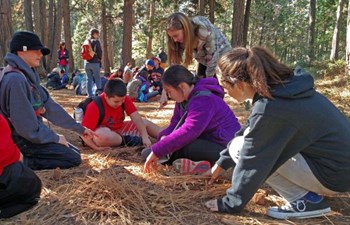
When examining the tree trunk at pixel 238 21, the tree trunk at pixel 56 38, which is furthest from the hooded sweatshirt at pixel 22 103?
the tree trunk at pixel 56 38

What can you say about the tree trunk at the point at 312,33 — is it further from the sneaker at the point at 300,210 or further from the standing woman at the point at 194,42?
the sneaker at the point at 300,210

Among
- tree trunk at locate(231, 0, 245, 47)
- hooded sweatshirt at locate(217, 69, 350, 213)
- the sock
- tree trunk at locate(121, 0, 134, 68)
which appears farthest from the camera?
tree trunk at locate(121, 0, 134, 68)

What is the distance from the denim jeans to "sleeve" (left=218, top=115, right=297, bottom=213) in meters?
0.15

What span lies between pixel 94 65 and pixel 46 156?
5.55 m

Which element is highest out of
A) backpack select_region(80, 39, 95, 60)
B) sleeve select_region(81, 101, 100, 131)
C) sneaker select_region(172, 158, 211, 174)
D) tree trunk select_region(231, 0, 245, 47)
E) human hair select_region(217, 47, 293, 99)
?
tree trunk select_region(231, 0, 245, 47)

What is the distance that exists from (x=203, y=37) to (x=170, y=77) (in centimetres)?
94

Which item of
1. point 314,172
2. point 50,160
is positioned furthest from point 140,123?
point 314,172

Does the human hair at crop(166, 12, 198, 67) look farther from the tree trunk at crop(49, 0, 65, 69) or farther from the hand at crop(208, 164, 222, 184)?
the tree trunk at crop(49, 0, 65, 69)

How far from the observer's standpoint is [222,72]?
228cm

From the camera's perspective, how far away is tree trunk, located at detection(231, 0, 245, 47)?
973cm

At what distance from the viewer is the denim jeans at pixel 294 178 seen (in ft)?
7.55

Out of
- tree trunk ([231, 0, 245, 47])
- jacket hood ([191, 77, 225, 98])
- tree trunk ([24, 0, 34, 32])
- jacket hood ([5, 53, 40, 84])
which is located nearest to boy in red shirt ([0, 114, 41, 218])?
jacket hood ([5, 53, 40, 84])

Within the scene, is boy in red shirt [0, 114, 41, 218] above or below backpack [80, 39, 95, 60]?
below

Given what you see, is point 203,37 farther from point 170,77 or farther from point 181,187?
point 181,187
